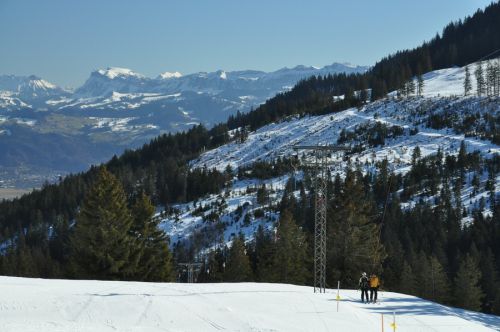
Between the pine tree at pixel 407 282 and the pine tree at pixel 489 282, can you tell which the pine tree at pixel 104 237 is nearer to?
the pine tree at pixel 407 282

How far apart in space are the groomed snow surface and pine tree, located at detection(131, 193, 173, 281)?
13945 millimetres

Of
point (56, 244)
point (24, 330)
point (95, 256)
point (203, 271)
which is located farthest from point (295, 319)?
point (56, 244)

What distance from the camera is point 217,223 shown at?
13712cm

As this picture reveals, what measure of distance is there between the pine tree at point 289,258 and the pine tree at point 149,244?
13357 mm

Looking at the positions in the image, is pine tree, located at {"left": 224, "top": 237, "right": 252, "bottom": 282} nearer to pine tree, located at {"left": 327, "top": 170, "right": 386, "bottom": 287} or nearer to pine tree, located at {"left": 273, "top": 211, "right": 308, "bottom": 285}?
pine tree, located at {"left": 273, "top": 211, "right": 308, "bottom": 285}

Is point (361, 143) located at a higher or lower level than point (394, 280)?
higher

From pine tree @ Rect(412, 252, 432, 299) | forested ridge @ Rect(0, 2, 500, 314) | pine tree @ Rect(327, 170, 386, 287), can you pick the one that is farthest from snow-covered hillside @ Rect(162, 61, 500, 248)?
pine tree @ Rect(327, 170, 386, 287)

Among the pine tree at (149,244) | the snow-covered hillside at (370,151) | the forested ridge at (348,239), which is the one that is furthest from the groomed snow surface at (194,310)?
the snow-covered hillside at (370,151)

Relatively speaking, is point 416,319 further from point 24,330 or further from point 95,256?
point 95,256

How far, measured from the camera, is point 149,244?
1780 inches

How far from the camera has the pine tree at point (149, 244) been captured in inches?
1734

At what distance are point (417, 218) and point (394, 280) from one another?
31855 mm

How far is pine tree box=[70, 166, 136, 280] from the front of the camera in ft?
136

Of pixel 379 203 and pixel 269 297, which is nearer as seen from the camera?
pixel 269 297
